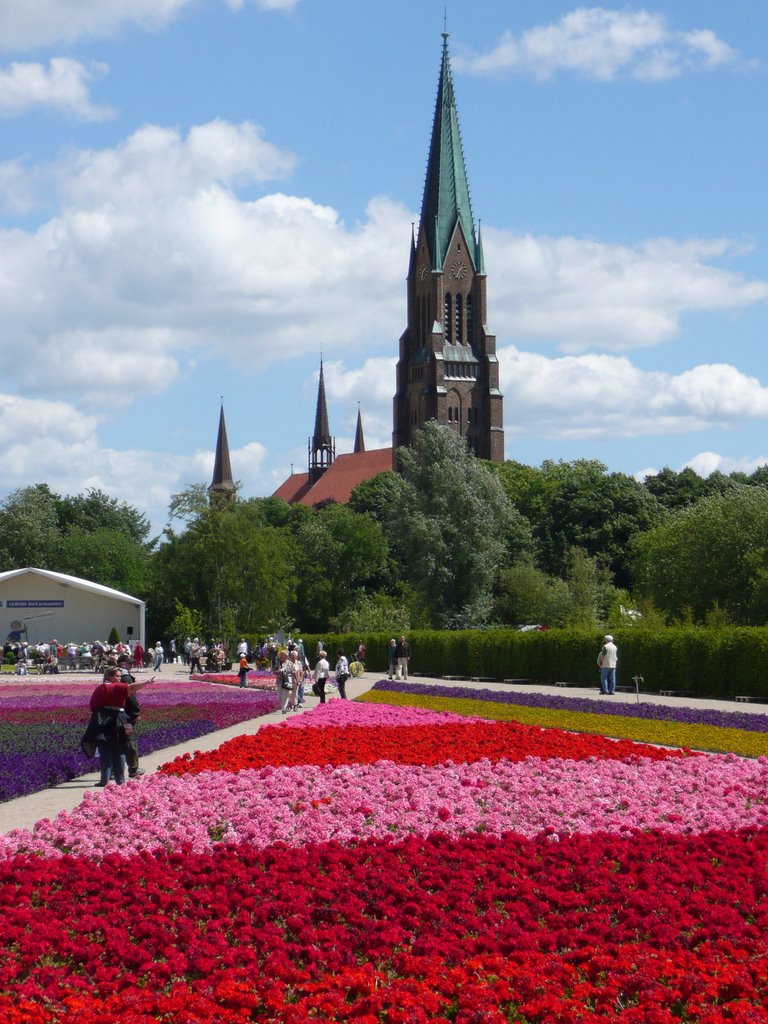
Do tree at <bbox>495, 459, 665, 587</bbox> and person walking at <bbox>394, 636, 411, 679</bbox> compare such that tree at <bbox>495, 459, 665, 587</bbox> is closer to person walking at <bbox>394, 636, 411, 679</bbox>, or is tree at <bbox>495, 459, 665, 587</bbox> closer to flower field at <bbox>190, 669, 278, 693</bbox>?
flower field at <bbox>190, 669, 278, 693</bbox>

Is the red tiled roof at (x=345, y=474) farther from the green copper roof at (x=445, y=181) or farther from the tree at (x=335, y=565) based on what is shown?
the tree at (x=335, y=565)

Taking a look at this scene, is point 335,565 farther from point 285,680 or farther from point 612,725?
point 612,725

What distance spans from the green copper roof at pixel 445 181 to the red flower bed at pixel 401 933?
11076cm

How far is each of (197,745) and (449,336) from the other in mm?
108323

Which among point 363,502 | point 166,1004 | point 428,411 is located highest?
point 428,411

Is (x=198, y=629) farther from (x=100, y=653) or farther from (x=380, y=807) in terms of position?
(x=380, y=807)

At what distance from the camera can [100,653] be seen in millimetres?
51500

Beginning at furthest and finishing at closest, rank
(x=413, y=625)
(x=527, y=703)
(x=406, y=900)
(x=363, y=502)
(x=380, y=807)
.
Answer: (x=363, y=502)
(x=413, y=625)
(x=527, y=703)
(x=380, y=807)
(x=406, y=900)

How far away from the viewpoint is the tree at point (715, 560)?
177 ft

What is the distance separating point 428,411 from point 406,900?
11462cm

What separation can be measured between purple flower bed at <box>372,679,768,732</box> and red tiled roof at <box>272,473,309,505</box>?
13544 centimetres

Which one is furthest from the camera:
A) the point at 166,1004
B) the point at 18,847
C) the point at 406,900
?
the point at 18,847

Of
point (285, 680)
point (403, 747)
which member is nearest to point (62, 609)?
point (285, 680)

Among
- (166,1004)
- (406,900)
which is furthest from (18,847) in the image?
(166,1004)
